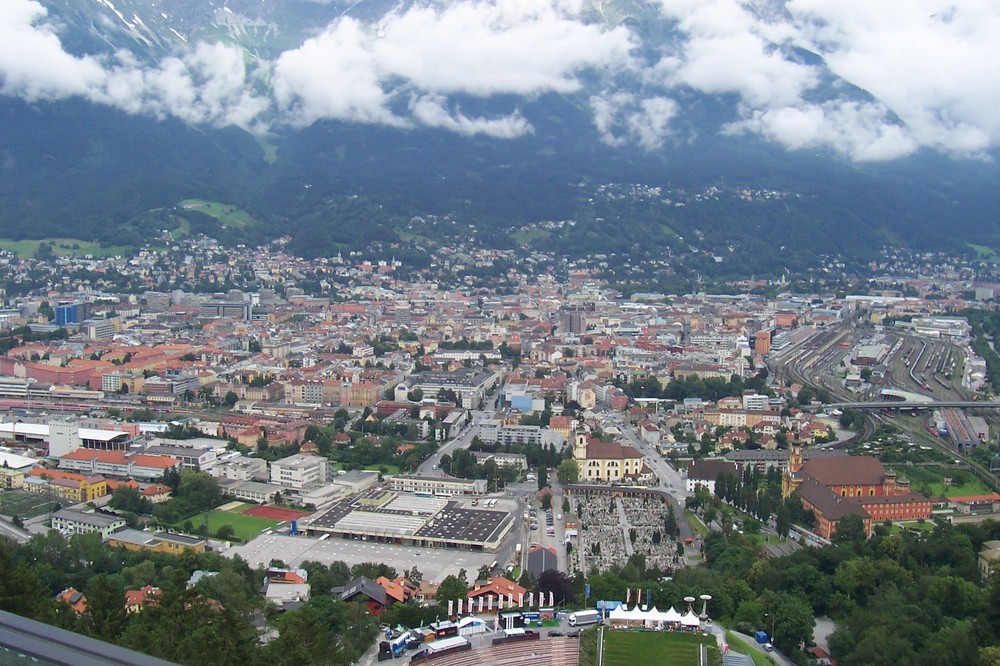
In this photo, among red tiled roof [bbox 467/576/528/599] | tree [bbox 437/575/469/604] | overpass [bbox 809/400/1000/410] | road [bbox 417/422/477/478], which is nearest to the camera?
tree [bbox 437/575/469/604]

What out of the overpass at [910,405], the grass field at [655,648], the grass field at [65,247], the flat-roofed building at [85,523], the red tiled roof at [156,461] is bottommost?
the grass field at [655,648]

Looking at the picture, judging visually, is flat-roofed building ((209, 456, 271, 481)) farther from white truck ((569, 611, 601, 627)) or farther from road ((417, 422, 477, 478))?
white truck ((569, 611, 601, 627))

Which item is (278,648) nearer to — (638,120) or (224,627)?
(224,627)

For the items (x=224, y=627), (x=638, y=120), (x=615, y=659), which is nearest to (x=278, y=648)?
(x=224, y=627)

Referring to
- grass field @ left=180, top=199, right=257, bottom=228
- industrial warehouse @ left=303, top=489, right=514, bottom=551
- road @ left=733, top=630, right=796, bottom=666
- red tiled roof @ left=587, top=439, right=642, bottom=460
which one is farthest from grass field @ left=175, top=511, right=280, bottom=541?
grass field @ left=180, top=199, right=257, bottom=228

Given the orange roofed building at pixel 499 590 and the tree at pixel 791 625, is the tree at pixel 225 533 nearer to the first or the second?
the orange roofed building at pixel 499 590

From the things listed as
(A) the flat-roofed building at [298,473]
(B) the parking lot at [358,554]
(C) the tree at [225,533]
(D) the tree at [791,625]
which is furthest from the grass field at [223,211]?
(D) the tree at [791,625]

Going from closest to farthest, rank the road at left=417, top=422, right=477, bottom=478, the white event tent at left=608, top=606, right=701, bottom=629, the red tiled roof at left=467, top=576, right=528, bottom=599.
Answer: the white event tent at left=608, top=606, right=701, bottom=629 < the red tiled roof at left=467, top=576, right=528, bottom=599 < the road at left=417, top=422, right=477, bottom=478
